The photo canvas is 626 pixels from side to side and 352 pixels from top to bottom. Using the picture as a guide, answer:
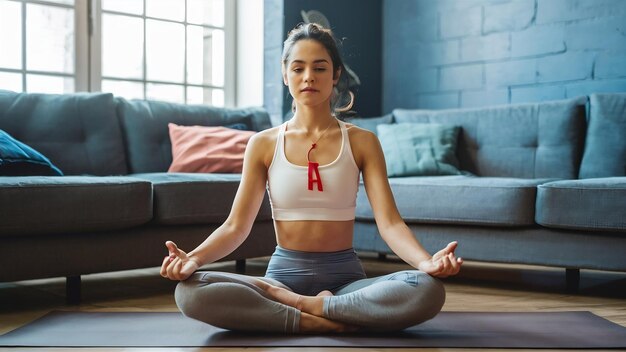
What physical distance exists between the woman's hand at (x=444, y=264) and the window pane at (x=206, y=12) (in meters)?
2.91

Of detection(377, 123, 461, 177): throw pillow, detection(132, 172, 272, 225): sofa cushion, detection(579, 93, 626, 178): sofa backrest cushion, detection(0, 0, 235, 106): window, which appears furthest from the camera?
detection(0, 0, 235, 106): window

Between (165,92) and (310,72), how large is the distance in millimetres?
2396

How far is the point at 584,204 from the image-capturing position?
2.56 m

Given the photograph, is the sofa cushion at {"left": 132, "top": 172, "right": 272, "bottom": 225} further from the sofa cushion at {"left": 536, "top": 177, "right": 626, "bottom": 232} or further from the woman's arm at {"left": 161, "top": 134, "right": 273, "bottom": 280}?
the sofa cushion at {"left": 536, "top": 177, "right": 626, "bottom": 232}

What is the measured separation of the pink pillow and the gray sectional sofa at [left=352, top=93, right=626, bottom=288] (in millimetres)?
609

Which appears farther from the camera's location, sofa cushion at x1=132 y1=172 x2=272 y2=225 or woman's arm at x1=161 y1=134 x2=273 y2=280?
sofa cushion at x1=132 y1=172 x2=272 y2=225

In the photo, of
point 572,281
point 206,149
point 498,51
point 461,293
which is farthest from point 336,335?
point 498,51

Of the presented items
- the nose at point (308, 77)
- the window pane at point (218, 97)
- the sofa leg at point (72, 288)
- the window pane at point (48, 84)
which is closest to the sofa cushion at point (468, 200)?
the nose at point (308, 77)

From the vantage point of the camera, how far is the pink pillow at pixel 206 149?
323 centimetres

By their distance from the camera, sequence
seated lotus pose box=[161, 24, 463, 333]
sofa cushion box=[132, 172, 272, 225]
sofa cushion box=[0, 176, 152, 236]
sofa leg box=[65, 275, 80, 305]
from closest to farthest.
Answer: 1. seated lotus pose box=[161, 24, 463, 333]
2. sofa cushion box=[0, 176, 152, 236]
3. sofa leg box=[65, 275, 80, 305]
4. sofa cushion box=[132, 172, 272, 225]

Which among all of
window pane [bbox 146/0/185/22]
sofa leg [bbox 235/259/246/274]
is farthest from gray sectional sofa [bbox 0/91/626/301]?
window pane [bbox 146/0/185/22]

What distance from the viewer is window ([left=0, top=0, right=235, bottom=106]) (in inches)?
141

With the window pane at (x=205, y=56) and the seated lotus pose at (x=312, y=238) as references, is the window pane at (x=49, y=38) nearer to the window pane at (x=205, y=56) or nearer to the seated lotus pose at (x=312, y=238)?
the window pane at (x=205, y=56)

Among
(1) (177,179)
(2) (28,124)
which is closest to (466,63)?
(1) (177,179)
